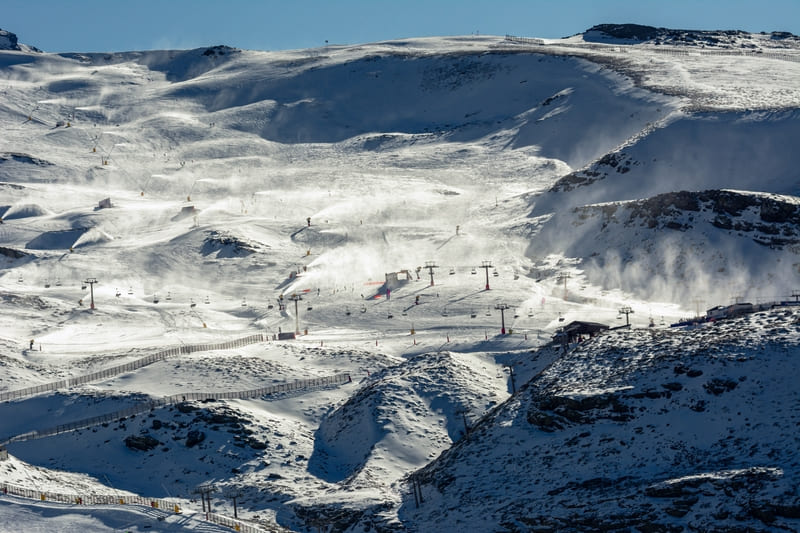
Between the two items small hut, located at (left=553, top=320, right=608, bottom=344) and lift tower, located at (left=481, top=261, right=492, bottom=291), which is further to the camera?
lift tower, located at (left=481, top=261, right=492, bottom=291)

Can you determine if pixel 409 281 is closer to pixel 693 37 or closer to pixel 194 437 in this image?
pixel 194 437

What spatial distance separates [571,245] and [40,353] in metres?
41.1

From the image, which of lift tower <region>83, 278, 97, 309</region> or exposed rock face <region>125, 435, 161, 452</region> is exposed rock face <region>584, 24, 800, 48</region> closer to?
lift tower <region>83, 278, 97, 309</region>

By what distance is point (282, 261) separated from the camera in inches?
4286

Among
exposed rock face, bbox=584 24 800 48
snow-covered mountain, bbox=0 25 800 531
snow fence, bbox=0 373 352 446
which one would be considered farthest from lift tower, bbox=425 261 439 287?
exposed rock face, bbox=584 24 800 48

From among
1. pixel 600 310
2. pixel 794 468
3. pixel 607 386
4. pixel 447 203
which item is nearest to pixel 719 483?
pixel 794 468

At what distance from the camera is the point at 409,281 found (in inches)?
3922

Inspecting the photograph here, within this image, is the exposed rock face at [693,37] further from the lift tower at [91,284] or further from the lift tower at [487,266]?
the lift tower at [91,284]

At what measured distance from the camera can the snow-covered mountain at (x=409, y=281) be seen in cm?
5328

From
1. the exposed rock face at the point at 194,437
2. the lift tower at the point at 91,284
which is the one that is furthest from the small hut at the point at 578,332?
the lift tower at the point at 91,284

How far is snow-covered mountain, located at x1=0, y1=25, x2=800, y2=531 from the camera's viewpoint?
175 feet

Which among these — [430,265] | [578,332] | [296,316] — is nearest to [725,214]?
[430,265]

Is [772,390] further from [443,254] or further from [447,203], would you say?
[447,203]

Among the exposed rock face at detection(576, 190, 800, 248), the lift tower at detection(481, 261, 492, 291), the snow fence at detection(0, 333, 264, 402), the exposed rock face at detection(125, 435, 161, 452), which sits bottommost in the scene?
the exposed rock face at detection(125, 435, 161, 452)
